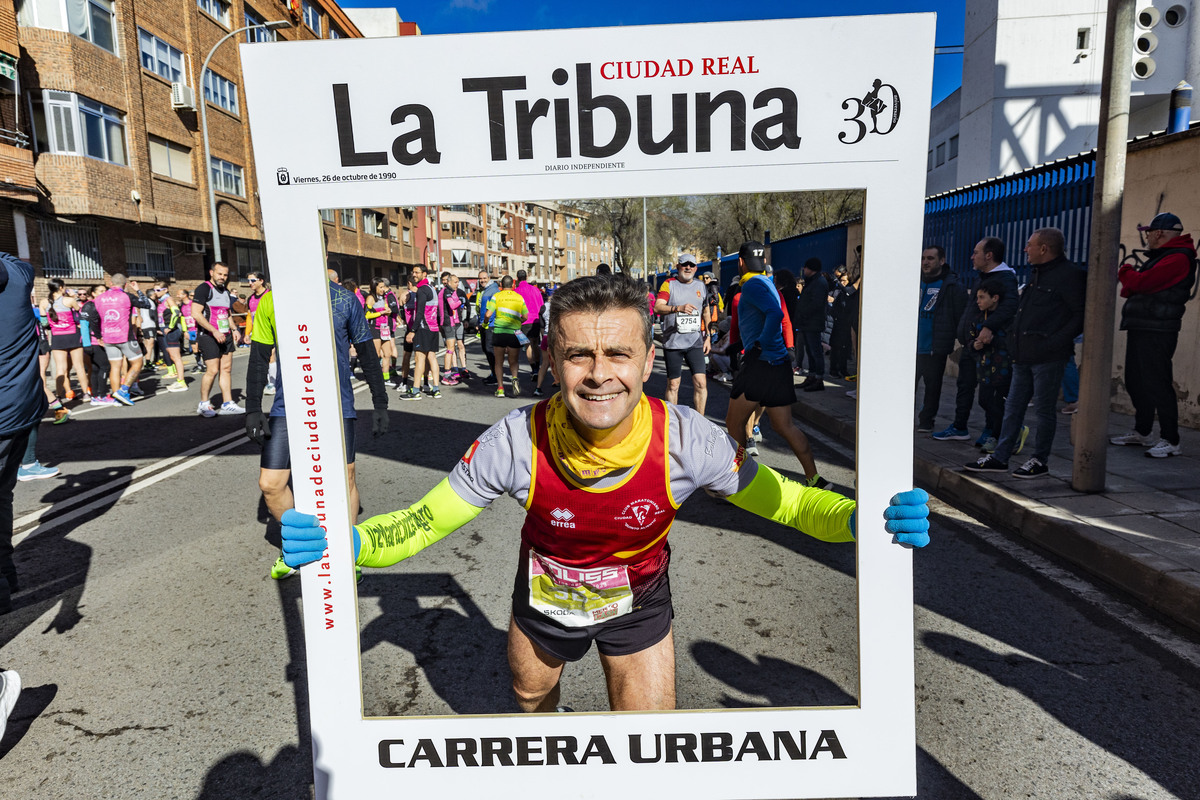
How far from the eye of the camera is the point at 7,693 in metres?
2.75

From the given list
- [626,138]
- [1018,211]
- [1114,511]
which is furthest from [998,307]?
[626,138]

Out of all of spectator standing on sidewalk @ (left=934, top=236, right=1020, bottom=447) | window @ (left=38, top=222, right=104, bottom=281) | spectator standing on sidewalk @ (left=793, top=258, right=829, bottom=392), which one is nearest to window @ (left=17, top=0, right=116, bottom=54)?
window @ (left=38, top=222, right=104, bottom=281)

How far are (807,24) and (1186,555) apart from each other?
12.7ft

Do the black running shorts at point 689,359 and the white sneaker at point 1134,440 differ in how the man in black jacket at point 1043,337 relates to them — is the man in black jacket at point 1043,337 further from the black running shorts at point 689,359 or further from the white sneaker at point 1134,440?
the black running shorts at point 689,359

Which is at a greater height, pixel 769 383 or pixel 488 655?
pixel 769 383

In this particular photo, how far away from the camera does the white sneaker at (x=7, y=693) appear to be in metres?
2.68

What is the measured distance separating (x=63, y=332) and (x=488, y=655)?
10136 millimetres

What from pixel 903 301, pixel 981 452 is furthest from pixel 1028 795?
pixel 981 452

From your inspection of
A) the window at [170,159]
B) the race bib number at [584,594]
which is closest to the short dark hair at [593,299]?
the race bib number at [584,594]

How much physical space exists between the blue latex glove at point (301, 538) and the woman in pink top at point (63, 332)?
1035 cm

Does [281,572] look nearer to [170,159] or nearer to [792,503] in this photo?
[792,503]

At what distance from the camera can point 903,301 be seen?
178cm

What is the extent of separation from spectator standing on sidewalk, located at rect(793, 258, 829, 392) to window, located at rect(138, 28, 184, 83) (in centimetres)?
2418

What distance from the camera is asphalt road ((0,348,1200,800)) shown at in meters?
2.54
